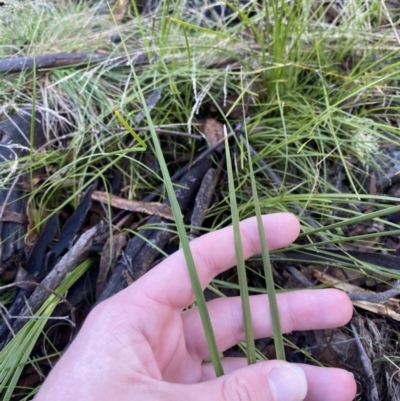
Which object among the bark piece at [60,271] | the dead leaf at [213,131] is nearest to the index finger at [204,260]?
the bark piece at [60,271]

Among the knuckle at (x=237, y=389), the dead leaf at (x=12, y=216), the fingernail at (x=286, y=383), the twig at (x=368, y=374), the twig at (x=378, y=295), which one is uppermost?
the dead leaf at (x=12, y=216)

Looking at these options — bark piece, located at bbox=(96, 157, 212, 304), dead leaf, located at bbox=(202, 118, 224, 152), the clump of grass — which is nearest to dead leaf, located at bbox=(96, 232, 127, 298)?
bark piece, located at bbox=(96, 157, 212, 304)

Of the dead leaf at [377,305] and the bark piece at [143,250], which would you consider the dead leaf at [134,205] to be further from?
the dead leaf at [377,305]

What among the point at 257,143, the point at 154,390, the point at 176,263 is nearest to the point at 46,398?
the point at 154,390

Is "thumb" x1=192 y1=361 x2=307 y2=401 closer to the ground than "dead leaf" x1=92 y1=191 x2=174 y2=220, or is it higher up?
closer to the ground

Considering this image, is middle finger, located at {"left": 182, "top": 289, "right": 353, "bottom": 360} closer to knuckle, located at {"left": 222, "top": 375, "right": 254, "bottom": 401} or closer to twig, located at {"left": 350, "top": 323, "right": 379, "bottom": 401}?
twig, located at {"left": 350, "top": 323, "right": 379, "bottom": 401}

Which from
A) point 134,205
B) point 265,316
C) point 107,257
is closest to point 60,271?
point 107,257

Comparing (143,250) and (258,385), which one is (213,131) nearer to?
(143,250)

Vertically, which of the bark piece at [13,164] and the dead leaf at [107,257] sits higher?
the bark piece at [13,164]
